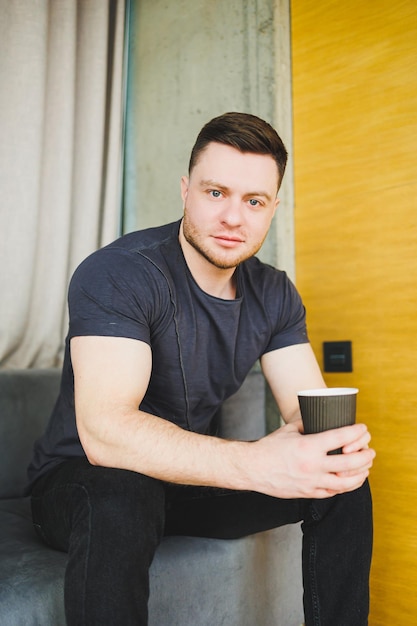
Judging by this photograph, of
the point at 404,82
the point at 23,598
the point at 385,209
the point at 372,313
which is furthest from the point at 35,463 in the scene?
the point at 404,82

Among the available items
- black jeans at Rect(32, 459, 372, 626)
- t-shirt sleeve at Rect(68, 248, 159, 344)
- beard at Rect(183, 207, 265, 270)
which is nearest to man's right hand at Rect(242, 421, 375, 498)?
black jeans at Rect(32, 459, 372, 626)

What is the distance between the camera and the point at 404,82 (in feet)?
5.60

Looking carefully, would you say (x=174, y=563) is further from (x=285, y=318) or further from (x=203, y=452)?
(x=285, y=318)

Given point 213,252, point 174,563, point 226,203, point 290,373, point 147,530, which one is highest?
point 226,203

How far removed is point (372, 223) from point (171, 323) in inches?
29.9

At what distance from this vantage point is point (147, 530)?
0.97 meters

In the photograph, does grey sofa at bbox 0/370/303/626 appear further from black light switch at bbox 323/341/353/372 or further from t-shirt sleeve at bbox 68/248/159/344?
t-shirt sleeve at bbox 68/248/159/344

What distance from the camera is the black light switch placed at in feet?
5.88

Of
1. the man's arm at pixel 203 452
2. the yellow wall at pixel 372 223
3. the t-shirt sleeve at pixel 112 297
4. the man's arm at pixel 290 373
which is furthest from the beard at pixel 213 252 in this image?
the yellow wall at pixel 372 223

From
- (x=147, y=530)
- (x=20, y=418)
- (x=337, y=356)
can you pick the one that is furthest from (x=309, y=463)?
(x=20, y=418)

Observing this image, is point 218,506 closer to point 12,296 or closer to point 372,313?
point 372,313

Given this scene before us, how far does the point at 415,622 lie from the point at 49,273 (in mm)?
1518

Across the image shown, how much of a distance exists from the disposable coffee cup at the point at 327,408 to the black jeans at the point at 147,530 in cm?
29

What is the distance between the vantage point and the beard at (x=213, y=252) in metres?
1.36
